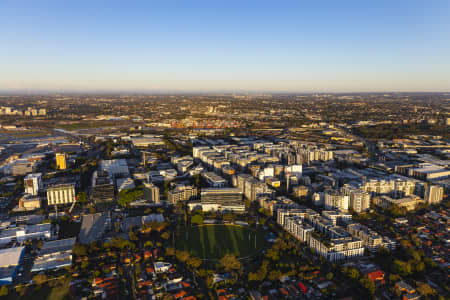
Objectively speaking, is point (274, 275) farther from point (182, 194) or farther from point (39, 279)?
point (182, 194)

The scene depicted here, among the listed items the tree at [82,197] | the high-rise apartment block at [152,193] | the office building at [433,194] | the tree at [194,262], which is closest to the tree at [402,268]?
the tree at [194,262]

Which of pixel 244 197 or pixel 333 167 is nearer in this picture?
pixel 244 197

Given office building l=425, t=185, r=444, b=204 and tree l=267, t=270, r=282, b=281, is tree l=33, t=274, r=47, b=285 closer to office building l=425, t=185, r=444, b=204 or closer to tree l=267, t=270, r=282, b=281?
tree l=267, t=270, r=282, b=281

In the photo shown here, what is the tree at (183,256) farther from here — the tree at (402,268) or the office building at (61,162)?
the office building at (61,162)

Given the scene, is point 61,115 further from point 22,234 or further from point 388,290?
point 388,290

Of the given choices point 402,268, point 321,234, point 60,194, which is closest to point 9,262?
point 60,194

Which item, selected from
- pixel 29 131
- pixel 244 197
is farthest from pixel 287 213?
pixel 29 131

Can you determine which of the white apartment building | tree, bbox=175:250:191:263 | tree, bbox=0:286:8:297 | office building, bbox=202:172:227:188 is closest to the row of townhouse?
the white apartment building
